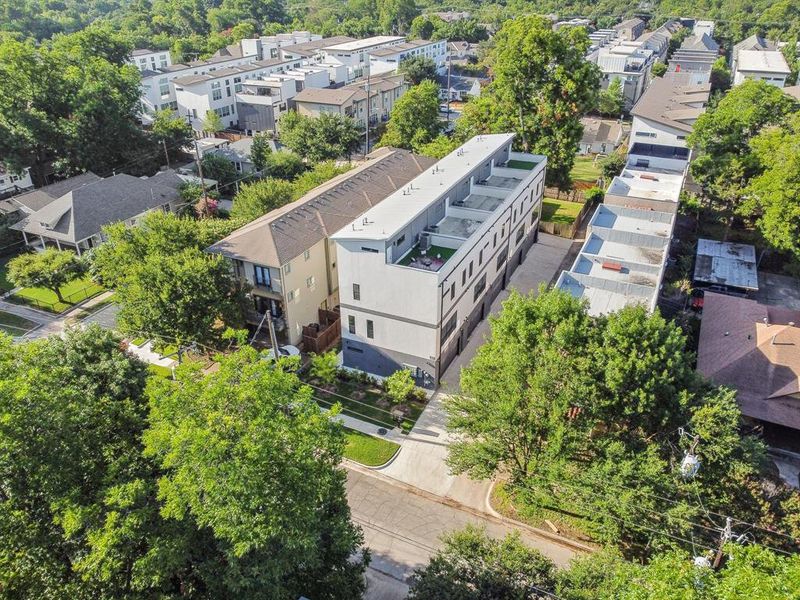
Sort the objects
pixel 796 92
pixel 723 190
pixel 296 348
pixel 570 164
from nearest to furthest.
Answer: pixel 296 348
pixel 723 190
pixel 570 164
pixel 796 92

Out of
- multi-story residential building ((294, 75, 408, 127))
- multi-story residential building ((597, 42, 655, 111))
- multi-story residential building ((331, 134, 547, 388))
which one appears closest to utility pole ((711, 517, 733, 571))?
multi-story residential building ((331, 134, 547, 388))

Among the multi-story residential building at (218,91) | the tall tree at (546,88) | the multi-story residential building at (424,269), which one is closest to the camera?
the multi-story residential building at (424,269)

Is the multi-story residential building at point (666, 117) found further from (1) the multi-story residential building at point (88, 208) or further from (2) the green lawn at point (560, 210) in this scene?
(1) the multi-story residential building at point (88, 208)

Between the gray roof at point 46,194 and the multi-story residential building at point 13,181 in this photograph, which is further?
the multi-story residential building at point 13,181

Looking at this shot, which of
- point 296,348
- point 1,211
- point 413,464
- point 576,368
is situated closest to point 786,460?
point 576,368

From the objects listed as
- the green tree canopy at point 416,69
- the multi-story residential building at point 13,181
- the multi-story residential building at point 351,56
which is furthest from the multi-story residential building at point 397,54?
the multi-story residential building at point 13,181

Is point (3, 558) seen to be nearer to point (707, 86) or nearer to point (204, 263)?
point (204, 263)

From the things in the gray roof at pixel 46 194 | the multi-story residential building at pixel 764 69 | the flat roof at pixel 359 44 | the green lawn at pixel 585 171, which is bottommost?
the green lawn at pixel 585 171
